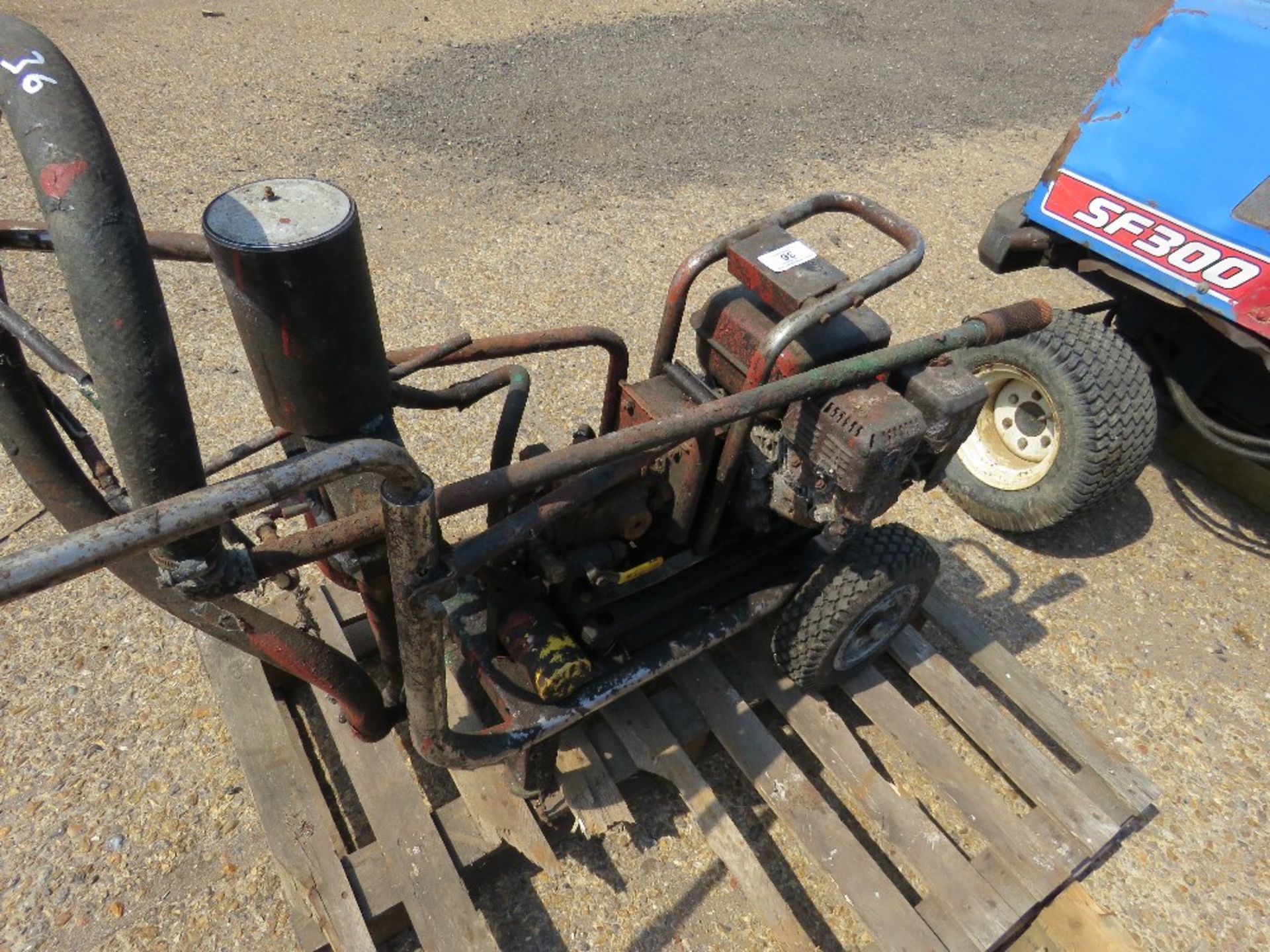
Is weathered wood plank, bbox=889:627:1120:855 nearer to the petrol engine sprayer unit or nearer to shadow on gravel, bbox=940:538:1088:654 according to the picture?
the petrol engine sprayer unit

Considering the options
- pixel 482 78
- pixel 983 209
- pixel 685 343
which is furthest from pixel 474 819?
pixel 482 78

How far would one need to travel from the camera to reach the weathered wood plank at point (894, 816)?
218cm

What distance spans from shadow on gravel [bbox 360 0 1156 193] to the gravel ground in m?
0.03

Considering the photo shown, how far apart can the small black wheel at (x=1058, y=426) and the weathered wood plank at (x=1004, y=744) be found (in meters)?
0.89

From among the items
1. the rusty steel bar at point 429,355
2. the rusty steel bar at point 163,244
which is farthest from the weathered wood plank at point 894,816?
the rusty steel bar at point 163,244

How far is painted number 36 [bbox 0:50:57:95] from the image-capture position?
108 cm

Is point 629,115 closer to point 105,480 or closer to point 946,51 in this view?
point 946,51

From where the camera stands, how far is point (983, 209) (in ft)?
18.2

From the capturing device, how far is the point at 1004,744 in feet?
8.25

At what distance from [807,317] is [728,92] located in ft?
17.1

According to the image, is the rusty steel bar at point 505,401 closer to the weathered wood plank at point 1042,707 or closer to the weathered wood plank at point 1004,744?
the weathered wood plank at point 1004,744

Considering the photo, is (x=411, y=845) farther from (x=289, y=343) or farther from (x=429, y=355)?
(x=289, y=343)

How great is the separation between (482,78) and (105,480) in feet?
17.2

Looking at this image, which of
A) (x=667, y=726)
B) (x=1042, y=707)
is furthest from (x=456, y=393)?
(x=1042, y=707)
